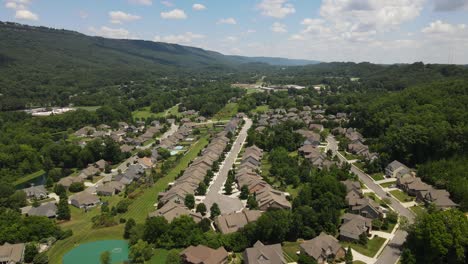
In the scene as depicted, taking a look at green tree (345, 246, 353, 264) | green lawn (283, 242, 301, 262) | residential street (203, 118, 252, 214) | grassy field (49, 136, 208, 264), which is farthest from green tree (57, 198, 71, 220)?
green tree (345, 246, 353, 264)

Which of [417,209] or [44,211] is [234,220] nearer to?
[417,209]

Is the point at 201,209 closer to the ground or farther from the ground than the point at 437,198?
closer to the ground

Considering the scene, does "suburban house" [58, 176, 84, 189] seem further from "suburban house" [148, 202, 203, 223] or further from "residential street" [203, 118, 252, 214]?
"residential street" [203, 118, 252, 214]

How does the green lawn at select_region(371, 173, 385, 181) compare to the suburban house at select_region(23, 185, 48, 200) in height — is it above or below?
above

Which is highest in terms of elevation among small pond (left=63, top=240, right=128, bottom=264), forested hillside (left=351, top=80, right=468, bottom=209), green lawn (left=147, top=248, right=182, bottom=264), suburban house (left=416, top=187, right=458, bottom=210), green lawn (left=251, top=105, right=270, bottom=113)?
forested hillside (left=351, top=80, right=468, bottom=209)

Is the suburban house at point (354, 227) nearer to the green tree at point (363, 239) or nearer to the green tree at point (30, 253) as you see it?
the green tree at point (363, 239)

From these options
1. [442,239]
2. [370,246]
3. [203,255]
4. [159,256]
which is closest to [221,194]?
[159,256]

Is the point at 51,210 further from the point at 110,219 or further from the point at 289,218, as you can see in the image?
the point at 289,218
